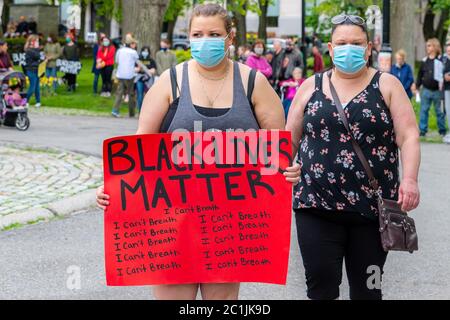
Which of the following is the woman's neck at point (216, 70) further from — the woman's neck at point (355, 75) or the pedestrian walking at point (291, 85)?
the pedestrian walking at point (291, 85)

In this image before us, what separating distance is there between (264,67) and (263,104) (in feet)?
57.9

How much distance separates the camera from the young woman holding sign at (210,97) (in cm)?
436

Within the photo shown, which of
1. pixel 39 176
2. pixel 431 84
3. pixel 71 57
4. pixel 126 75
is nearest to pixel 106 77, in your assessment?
pixel 71 57

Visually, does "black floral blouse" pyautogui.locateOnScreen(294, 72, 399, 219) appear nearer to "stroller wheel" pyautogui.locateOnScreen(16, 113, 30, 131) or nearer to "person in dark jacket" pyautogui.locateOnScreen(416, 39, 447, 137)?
"person in dark jacket" pyautogui.locateOnScreen(416, 39, 447, 137)

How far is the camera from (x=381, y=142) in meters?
4.77

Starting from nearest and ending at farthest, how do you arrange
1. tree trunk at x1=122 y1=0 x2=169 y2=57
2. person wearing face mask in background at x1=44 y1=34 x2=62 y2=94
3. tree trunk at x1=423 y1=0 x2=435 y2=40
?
1. tree trunk at x1=122 y1=0 x2=169 y2=57
2. person wearing face mask in background at x1=44 y1=34 x2=62 y2=94
3. tree trunk at x1=423 y1=0 x2=435 y2=40

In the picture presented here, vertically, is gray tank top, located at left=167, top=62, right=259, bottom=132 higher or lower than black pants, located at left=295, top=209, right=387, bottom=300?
higher

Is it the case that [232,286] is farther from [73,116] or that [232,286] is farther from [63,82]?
[63,82]

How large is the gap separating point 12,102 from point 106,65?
1144 cm

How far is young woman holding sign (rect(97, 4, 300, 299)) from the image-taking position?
436cm

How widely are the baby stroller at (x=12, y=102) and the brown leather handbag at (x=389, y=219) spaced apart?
14.1m

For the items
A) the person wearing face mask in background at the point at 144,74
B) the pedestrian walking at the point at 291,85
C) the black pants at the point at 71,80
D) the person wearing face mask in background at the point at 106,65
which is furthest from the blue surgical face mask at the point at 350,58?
the black pants at the point at 71,80

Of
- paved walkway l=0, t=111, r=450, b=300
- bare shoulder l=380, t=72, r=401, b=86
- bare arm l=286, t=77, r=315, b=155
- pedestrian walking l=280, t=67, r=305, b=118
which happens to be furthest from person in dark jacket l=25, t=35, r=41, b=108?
bare shoulder l=380, t=72, r=401, b=86
